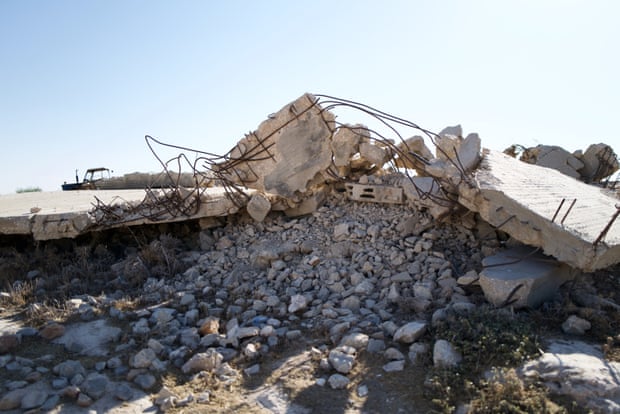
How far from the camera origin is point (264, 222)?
5668mm

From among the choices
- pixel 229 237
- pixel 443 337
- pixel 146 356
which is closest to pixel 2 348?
pixel 146 356

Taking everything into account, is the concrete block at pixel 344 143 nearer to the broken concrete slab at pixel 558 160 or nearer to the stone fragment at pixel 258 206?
the stone fragment at pixel 258 206

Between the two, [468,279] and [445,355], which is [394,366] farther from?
[468,279]

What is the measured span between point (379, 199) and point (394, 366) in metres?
2.58

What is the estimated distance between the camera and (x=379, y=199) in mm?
5207

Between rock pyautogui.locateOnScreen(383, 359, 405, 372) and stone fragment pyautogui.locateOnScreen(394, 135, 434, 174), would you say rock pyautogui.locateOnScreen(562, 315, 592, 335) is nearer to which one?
rock pyautogui.locateOnScreen(383, 359, 405, 372)

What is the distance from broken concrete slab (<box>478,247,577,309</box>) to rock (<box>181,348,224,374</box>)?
2.27 m

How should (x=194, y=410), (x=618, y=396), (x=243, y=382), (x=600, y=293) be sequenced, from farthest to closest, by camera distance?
(x=600, y=293), (x=243, y=382), (x=194, y=410), (x=618, y=396)

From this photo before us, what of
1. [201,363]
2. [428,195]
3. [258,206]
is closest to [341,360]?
[201,363]

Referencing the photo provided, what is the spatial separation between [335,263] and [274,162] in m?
1.68

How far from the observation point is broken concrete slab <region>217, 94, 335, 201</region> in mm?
5238

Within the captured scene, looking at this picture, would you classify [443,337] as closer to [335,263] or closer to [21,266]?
[335,263]

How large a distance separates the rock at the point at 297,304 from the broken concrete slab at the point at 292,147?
68.9 inches

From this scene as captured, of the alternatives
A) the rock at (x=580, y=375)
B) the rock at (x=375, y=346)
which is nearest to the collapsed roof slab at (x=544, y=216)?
the rock at (x=580, y=375)
